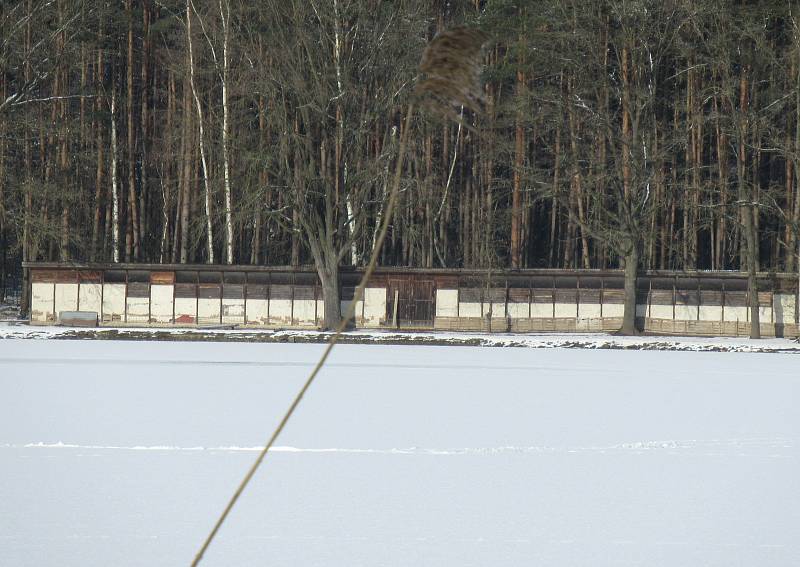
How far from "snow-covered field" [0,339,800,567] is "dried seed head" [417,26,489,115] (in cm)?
537

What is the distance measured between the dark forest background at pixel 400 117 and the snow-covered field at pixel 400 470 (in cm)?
2111

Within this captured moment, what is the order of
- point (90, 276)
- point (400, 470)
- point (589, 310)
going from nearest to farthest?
point (400, 470), point (90, 276), point (589, 310)

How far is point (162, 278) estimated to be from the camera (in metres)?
46.4

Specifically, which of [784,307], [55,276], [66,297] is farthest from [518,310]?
[55,276]

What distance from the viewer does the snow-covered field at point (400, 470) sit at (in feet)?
30.0

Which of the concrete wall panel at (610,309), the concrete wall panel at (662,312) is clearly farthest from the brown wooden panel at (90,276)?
the concrete wall panel at (662,312)

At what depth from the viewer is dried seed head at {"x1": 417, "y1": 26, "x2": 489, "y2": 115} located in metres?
4.06

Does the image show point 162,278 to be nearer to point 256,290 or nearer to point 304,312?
point 256,290

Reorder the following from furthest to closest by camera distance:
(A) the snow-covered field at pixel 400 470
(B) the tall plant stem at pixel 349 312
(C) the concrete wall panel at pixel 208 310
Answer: (C) the concrete wall panel at pixel 208 310 → (A) the snow-covered field at pixel 400 470 → (B) the tall plant stem at pixel 349 312

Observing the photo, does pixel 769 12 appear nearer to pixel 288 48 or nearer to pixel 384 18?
pixel 384 18

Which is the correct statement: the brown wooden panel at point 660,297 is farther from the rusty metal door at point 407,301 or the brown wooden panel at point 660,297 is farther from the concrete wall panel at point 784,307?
the rusty metal door at point 407,301

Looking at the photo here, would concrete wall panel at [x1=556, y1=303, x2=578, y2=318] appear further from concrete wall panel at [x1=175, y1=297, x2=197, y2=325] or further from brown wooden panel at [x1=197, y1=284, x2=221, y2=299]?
concrete wall panel at [x1=175, y1=297, x2=197, y2=325]

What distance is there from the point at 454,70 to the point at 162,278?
43.6m

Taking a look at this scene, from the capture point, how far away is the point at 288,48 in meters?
43.9
